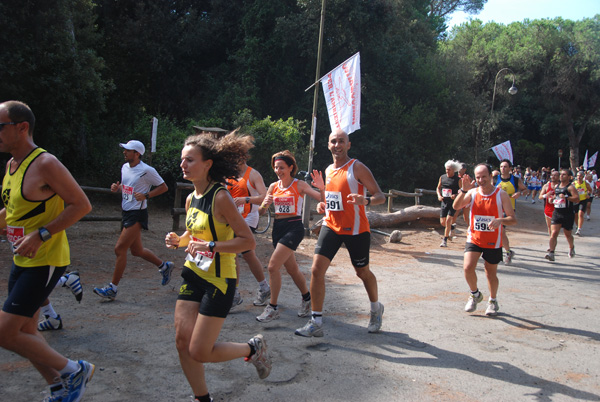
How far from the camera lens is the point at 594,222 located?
18875mm

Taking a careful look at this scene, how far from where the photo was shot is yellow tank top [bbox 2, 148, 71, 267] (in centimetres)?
324

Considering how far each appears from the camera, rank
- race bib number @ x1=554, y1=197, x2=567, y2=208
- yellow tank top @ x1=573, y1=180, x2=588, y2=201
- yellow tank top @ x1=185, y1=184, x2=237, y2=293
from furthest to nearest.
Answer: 1. yellow tank top @ x1=573, y1=180, x2=588, y2=201
2. race bib number @ x1=554, y1=197, x2=567, y2=208
3. yellow tank top @ x1=185, y1=184, x2=237, y2=293

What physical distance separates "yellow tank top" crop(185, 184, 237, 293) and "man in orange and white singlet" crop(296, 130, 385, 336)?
1904mm

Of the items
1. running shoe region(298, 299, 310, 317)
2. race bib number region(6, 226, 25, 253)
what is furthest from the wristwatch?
running shoe region(298, 299, 310, 317)

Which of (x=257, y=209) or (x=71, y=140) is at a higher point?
A: (x=71, y=140)

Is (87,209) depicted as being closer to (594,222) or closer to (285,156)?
(285,156)

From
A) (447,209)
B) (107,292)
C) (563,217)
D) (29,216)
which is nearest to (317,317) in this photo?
(107,292)

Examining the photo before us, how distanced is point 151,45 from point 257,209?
1826 centimetres

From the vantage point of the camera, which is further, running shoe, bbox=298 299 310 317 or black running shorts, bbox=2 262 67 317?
running shoe, bbox=298 299 310 317

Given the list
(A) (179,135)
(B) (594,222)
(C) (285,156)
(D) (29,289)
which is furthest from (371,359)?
(B) (594,222)

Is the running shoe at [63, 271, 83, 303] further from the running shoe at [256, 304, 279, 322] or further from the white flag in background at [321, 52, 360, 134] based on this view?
the white flag in background at [321, 52, 360, 134]

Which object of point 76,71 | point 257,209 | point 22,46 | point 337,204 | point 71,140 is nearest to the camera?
point 337,204

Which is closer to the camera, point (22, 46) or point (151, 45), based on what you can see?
point (22, 46)

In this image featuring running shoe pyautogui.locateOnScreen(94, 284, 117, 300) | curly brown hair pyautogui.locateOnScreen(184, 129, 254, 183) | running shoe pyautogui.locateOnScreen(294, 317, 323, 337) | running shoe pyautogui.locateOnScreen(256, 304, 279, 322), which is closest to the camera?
curly brown hair pyautogui.locateOnScreen(184, 129, 254, 183)
